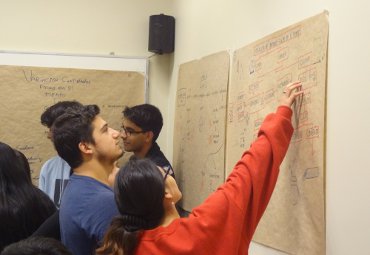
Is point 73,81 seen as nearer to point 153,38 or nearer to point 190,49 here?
point 153,38

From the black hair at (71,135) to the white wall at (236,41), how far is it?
0.93m

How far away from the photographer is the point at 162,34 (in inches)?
144

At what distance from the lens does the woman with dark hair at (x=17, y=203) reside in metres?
1.91

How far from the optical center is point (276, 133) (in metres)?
1.69

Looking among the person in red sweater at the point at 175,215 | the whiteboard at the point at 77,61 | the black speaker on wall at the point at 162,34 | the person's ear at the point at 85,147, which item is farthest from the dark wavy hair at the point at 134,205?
the whiteboard at the point at 77,61

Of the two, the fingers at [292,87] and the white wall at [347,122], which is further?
the fingers at [292,87]

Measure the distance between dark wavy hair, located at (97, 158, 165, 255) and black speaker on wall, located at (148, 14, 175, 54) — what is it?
7.43ft

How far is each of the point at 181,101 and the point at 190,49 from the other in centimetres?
39

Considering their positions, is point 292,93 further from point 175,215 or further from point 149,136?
point 149,136

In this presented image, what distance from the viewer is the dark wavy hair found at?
148 cm

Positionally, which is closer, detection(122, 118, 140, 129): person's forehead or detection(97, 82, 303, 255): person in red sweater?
detection(97, 82, 303, 255): person in red sweater

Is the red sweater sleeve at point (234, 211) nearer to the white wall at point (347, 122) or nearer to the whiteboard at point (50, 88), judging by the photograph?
the white wall at point (347, 122)

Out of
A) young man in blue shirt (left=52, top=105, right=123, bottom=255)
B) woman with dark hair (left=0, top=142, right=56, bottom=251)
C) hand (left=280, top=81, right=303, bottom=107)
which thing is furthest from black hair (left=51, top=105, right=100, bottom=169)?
hand (left=280, top=81, right=303, bottom=107)

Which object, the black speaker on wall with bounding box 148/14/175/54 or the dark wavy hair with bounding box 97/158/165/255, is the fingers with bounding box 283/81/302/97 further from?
the black speaker on wall with bounding box 148/14/175/54
